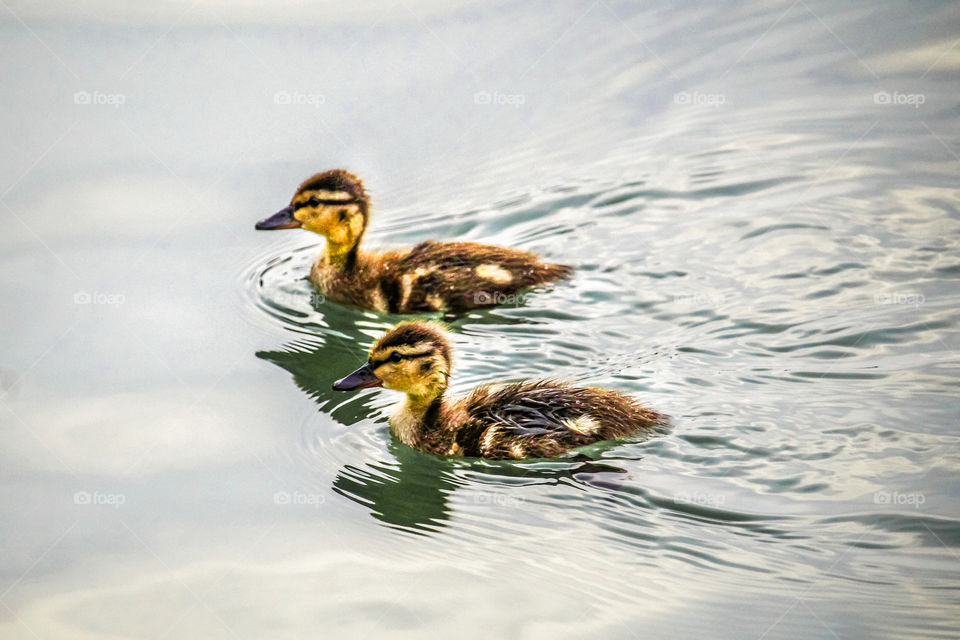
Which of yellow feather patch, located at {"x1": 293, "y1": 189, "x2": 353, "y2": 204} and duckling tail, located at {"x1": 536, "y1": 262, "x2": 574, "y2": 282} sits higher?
yellow feather patch, located at {"x1": 293, "y1": 189, "x2": 353, "y2": 204}

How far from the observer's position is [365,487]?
164 inches

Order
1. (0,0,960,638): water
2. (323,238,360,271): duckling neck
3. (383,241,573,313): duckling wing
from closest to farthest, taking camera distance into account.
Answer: (0,0,960,638): water, (383,241,573,313): duckling wing, (323,238,360,271): duckling neck

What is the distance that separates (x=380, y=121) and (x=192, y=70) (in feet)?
3.49

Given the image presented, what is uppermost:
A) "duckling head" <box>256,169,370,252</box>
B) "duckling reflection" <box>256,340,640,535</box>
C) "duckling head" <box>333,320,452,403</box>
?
"duckling head" <box>256,169,370,252</box>

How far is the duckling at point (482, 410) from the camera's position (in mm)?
4234

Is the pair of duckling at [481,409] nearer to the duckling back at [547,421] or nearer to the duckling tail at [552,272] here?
the duckling back at [547,421]

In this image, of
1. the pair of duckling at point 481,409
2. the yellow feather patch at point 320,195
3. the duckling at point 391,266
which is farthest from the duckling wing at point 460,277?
the pair of duckling at point 481,409

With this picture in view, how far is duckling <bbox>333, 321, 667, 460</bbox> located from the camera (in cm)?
423

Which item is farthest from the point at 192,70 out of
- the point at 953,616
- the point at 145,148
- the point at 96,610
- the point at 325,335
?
the point at 953,616

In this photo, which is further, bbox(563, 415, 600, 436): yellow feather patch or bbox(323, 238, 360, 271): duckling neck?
bbox(323, 238, 360, 271): duckling neck

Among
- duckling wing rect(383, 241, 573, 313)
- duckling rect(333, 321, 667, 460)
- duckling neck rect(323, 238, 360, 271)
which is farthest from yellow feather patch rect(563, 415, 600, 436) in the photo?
duckling neck rect(323, 238, 360, 271)

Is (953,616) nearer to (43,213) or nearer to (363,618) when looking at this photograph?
(363,618)

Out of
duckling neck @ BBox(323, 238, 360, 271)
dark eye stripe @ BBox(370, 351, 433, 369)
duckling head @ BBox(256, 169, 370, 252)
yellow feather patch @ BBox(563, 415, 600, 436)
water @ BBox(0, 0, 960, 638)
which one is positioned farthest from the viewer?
duckling neck @ BBox(323, 238, 360, 271)

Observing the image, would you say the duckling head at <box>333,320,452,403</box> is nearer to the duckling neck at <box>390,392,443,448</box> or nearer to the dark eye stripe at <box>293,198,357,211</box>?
the duckling neck at <box>390,392,443,448</box>
